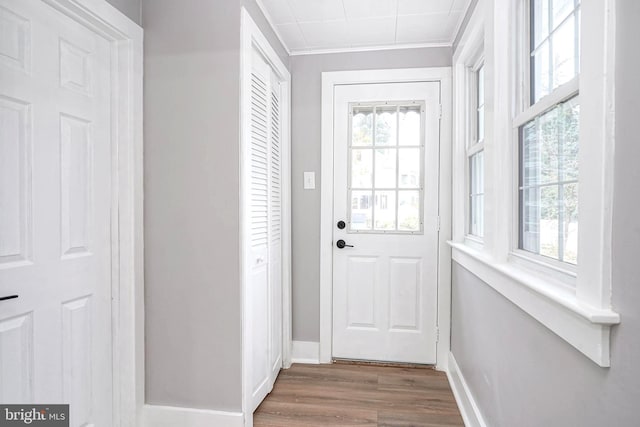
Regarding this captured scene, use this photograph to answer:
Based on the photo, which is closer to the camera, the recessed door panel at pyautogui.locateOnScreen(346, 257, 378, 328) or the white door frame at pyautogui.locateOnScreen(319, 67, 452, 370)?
the white door frame at pyautogui.locateOnScreen(319, 67, 452, 370)

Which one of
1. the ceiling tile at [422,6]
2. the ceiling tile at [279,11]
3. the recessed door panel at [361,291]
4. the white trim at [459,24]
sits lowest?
the recessed door panel at [361,291]

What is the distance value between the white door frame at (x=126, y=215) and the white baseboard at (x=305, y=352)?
1213mm

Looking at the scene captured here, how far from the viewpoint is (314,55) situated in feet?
8.92

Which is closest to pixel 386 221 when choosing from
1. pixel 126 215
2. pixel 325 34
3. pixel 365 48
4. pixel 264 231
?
pixel 264 231

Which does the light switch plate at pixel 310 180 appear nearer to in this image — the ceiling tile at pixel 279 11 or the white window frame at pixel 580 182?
the ceiling tile at pixel 279 11

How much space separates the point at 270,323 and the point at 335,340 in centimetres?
67

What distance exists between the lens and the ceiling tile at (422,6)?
2.06m

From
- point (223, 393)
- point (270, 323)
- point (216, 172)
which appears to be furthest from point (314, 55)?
point (223, 393)

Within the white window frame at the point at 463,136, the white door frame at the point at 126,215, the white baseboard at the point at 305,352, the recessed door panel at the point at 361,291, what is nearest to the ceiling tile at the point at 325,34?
the white window frame at the point at 463,136

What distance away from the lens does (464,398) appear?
2.06m

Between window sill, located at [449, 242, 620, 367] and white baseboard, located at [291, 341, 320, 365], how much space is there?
63.6 inches

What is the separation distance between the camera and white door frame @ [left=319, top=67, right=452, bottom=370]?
2.59m

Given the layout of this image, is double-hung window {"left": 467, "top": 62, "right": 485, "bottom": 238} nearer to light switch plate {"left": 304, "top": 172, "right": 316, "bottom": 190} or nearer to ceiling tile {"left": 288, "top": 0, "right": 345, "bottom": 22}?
ceiling tile {"left": 288, "top": 0, "right": 345, "bottom": 22}

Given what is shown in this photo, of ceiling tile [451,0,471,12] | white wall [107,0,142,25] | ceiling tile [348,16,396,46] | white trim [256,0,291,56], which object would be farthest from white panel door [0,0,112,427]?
ceiling tile [451,0,471,12]
